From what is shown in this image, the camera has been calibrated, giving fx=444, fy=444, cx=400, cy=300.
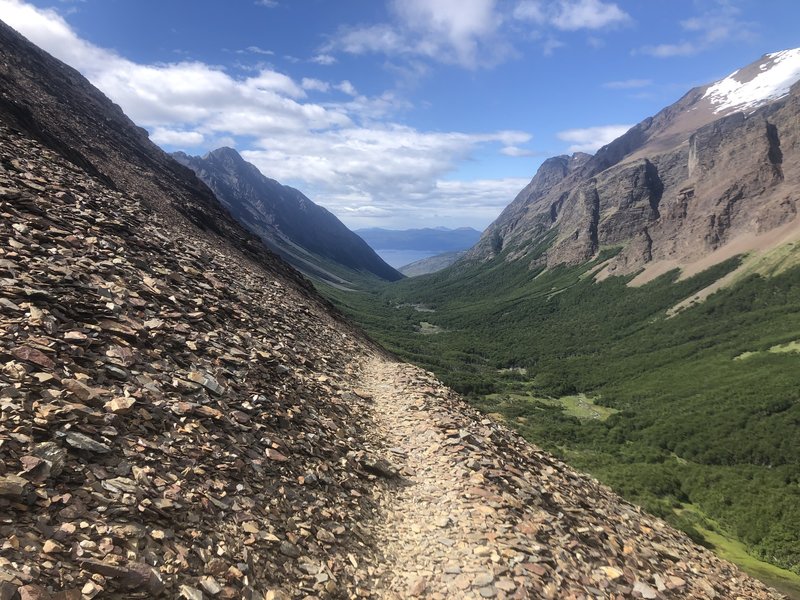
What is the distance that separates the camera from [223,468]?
39.9 feet

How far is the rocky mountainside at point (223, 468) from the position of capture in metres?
8.90

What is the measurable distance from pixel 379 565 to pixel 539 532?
5.89m

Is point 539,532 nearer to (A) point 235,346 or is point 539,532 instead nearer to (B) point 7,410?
(A) point 235,346

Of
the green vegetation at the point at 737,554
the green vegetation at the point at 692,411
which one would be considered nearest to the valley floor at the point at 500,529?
the green vegetation at the point at 737,554

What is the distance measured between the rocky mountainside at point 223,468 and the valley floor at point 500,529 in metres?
0.08

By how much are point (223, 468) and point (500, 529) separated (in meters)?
9.05

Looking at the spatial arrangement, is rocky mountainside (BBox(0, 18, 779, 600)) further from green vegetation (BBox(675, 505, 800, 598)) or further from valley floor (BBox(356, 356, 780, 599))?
green vegetation (BBox(675, 505, 800, 598))

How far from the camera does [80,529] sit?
8.32 metres

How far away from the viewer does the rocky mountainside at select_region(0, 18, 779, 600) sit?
8.90 meters

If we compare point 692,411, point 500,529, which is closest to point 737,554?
point 500,529

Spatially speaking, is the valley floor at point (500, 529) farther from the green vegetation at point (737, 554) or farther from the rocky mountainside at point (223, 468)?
the green vegetation at point (737, 554)

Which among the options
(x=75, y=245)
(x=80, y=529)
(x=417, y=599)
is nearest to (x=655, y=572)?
(x=417, y=599)

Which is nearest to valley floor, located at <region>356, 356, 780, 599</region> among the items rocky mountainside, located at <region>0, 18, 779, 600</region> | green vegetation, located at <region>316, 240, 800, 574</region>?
rocky mountainside, located at <region>0, 18, 779, 600</region>

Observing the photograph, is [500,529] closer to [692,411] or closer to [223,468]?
[223,468]
